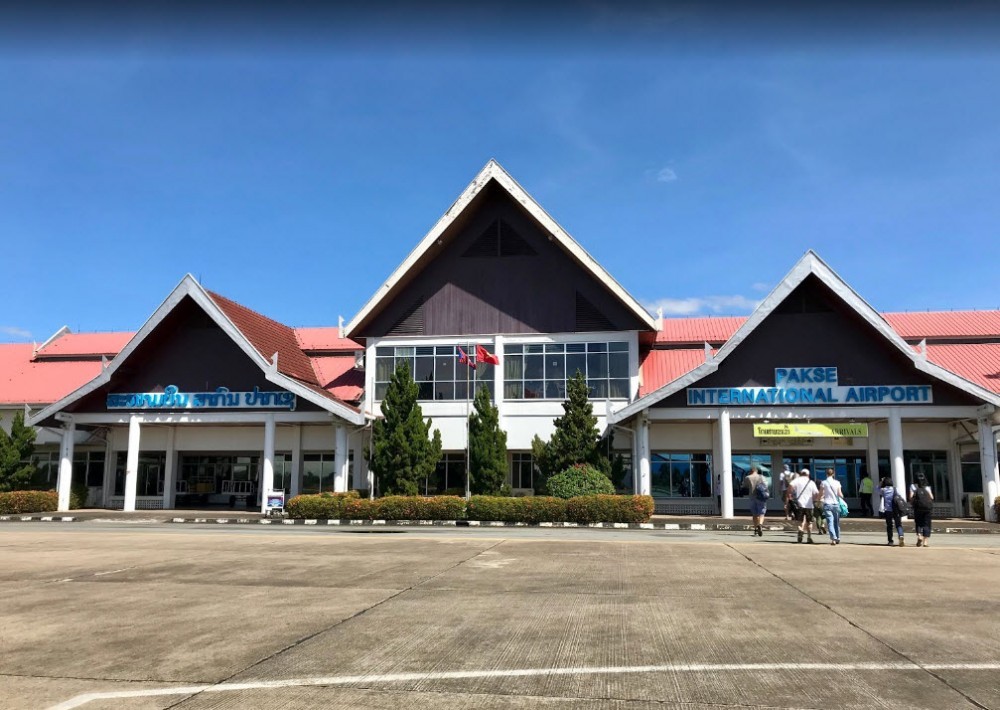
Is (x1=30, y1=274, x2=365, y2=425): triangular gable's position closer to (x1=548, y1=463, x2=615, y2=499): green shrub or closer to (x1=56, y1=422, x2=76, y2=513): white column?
(x1=56, y1=422, x2=76, y2=513): white column

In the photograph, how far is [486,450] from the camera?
2734cm

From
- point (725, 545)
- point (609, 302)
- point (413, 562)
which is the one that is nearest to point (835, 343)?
point (609, 302)

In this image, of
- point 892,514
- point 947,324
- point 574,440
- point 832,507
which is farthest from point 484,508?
point 947,324

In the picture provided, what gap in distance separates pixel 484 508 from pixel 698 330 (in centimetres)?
1462

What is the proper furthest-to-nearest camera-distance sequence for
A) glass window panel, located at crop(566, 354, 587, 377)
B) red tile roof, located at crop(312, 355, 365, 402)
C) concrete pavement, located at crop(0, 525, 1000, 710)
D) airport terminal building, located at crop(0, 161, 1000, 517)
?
red tile roof, located at crop(312, 355, 365, 402) < glass window panel, located at crop(566, 354, 587, 377) < airport terminal building, located at crop(0, 161, 1000, 517) < concrete pavement, located at crop(0, 525, 1000, 710)

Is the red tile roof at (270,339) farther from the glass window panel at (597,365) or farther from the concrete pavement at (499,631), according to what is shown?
the concrete pavement at (499,631)

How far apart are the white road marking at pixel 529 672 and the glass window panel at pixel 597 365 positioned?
22.9 metres

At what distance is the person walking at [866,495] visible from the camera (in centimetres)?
2789

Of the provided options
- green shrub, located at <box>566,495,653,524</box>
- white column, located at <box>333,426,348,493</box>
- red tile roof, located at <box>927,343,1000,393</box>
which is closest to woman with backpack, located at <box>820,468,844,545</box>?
green shrub, located at <box>566,495,653,524</box>

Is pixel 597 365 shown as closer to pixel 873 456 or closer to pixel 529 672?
pixel 873 456

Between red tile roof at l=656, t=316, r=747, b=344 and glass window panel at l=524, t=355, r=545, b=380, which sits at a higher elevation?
red tile roof at l=656, t=316, r=747, b=344

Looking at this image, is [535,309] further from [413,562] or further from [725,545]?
[413,562]

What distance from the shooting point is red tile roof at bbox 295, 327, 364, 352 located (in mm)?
34719

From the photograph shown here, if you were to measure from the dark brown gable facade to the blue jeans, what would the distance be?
1318cm
